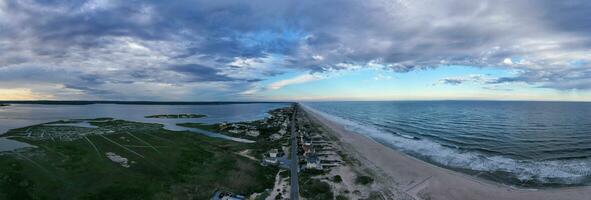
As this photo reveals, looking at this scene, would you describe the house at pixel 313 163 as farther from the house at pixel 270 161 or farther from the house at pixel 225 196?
the house at pixel 225 196

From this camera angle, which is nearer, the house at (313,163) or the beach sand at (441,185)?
the beach sand at (441,185)

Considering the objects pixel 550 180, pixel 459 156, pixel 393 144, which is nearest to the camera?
pixel 550 180

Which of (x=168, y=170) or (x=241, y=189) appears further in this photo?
(x=168, y=170)

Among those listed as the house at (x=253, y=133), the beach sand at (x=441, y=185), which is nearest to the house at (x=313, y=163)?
the beach sand at (x=441, y=185)

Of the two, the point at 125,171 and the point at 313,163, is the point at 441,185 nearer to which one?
the point at 313,163

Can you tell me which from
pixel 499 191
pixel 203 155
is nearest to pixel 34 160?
pixel 203 155

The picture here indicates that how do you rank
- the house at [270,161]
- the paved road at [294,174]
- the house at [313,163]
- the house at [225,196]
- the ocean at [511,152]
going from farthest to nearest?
the house at [270,161] < the house at [313,163] < the ocean at [511,152] < the paved road at [294,174] < the house at [225,196]

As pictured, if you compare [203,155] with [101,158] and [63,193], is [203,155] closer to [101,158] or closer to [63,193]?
[101,158]

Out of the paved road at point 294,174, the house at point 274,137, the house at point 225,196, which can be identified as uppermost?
the house at point 274,137

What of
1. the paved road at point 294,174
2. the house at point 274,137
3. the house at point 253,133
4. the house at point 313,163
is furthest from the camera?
the house at point 253,133
